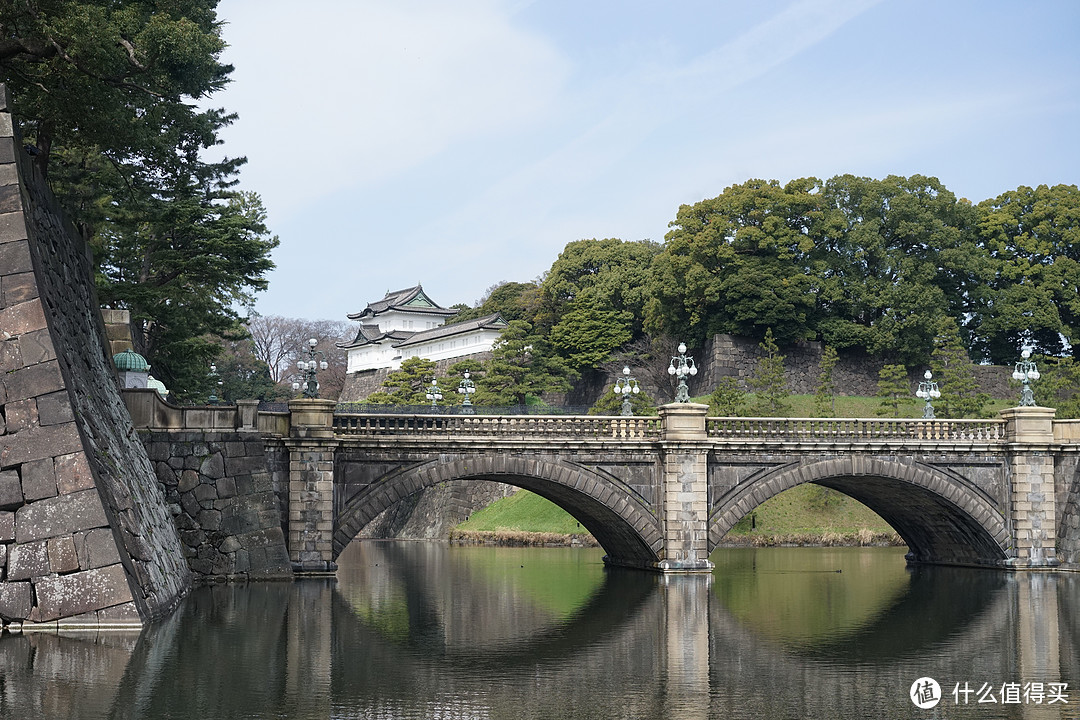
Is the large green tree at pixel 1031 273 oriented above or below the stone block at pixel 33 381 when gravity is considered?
above

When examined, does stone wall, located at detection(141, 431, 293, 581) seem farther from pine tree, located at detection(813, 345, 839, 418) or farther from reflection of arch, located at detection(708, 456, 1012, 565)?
pine tree, located at detection(813, 345, 839, 418)

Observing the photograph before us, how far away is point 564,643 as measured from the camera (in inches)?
924

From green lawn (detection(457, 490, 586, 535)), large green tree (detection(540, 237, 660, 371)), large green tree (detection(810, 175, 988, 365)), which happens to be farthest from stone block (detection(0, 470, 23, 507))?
large green tree (detection(540, 237, 660, 371))

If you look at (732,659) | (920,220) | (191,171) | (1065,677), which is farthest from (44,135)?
(920,220)

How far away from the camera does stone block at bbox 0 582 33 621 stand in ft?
64.8

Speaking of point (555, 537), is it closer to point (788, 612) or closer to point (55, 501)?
point (788, 612)

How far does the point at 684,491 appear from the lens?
3856 cm

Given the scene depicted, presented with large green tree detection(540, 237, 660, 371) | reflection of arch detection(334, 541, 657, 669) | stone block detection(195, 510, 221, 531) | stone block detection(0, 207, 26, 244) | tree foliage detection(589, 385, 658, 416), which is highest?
large green tree detection(540, 237, 660, 371)

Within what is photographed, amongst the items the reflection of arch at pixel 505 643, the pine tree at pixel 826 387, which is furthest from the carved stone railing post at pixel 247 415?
the pine tree at pixel 826 387

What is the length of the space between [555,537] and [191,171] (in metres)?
30.3

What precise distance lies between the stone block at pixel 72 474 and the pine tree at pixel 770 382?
41.7 metres

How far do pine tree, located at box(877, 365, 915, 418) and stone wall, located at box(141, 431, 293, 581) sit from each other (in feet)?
122

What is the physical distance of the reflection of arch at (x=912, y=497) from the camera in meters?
39.4

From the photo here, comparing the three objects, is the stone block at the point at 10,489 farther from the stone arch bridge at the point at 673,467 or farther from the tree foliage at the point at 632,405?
the tree foliage at the point at 632,405
